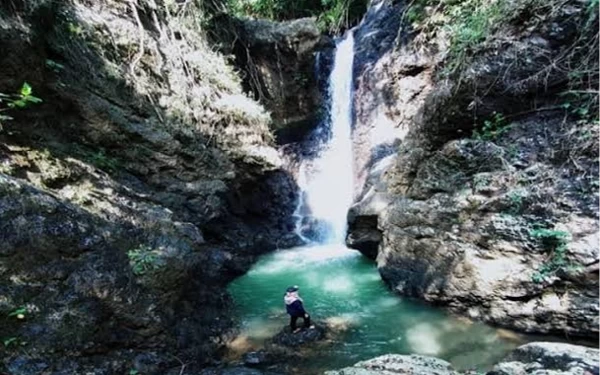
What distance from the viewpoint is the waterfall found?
39.3ft

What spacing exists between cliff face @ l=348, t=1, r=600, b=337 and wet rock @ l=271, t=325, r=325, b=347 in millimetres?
2021

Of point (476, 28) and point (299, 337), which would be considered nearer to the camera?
point (299, 337)

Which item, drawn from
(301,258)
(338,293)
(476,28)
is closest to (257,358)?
(338,293)

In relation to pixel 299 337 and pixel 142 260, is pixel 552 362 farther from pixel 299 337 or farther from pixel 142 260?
pixel 142 260

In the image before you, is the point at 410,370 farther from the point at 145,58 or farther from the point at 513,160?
the point at 145,58

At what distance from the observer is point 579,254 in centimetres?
516

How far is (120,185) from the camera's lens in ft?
21.6

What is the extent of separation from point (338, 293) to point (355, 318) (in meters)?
1.20

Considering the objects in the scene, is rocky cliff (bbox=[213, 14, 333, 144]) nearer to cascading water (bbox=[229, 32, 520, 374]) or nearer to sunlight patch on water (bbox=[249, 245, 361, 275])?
cascading water (bbox=[229, 32, 520, 374])

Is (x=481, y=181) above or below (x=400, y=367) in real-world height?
above

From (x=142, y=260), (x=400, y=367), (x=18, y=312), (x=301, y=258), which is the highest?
(x=142, y=260)

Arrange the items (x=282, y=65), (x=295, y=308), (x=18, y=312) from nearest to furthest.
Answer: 1. (x=18, y=312)
2. (x=295, y=308)
3. (x=282, y=65)

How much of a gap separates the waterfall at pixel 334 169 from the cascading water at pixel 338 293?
0.03 metres

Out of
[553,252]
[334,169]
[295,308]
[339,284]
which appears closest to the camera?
[553,252]
